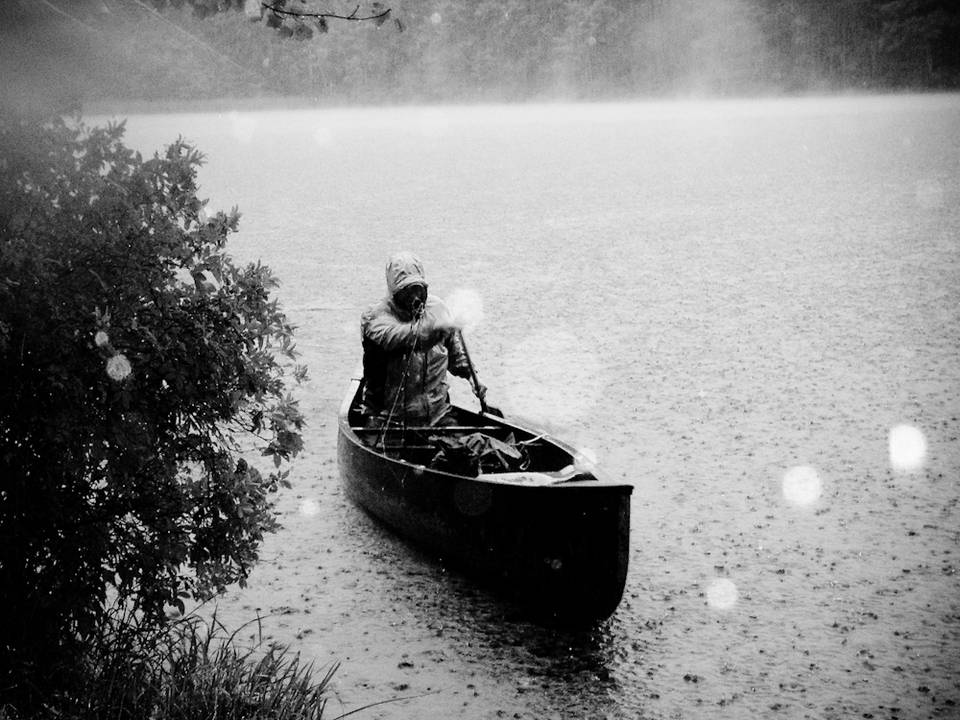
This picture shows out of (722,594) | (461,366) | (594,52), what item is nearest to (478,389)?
(461,366)

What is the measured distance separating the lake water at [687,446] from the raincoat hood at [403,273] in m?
1.92

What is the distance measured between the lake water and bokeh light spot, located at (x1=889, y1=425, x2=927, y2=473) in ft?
0.10

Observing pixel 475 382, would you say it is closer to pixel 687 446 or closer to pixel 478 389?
pixel 478 389

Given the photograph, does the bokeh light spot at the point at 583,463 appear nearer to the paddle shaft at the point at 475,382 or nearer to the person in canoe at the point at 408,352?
the paddle shaft at the point at 475,382

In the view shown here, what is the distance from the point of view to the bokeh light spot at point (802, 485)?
8.36 m

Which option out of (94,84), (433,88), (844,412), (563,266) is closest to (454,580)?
(94,84)

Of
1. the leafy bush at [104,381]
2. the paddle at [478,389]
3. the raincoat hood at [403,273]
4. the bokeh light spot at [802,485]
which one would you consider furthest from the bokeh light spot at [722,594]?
the leafy bush at [104,381]

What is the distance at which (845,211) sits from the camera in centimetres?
2461

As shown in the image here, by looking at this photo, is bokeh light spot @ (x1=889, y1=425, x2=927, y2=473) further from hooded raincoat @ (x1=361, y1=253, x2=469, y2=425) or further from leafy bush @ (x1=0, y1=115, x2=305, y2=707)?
leafy bush @ (x1=0, y1=115, x2=305, y2=707)

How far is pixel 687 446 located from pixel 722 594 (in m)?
2.83

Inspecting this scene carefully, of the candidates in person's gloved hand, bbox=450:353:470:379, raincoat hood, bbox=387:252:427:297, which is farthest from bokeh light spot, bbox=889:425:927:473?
raincoat hood, bbox=387:252:427:297

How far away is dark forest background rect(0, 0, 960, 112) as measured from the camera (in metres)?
63.3

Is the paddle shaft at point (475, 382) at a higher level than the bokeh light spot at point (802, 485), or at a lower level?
higher

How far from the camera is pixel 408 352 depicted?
7.54 m
